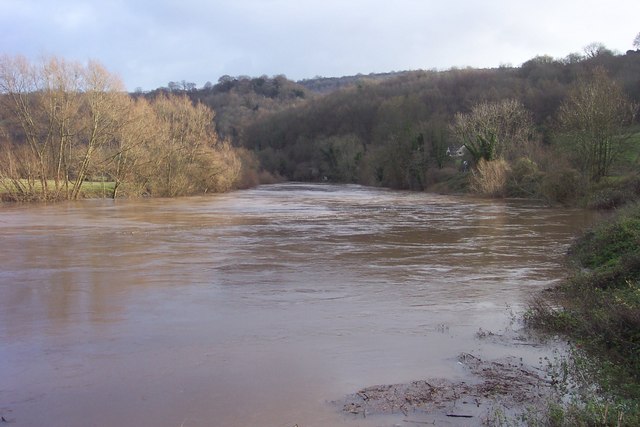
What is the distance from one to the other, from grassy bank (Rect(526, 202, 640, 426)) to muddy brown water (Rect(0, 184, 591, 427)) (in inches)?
22.8

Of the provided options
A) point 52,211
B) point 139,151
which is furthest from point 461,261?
point 139,151

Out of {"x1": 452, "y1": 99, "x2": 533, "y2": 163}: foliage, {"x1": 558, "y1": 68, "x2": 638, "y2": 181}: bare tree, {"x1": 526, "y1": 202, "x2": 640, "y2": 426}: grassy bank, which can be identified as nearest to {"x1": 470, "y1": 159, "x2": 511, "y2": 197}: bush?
{"x1": 452, "y1": 99, "x2": 533, "y2": 163}: foliage

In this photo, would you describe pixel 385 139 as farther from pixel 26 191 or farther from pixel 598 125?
pixel 26 191

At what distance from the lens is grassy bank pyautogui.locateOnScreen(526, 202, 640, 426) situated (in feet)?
14.9

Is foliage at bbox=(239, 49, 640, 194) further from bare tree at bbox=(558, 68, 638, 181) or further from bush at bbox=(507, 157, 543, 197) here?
bare tree at bbox=(558, 68, 638, 181)

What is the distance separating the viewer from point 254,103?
128m

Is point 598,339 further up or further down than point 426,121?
further down

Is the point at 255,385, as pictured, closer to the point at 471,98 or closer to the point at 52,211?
the point at 52,211

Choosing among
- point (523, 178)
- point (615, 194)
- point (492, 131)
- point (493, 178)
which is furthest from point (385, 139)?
point (615, 194)

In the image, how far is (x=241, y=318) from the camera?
842 centimetres

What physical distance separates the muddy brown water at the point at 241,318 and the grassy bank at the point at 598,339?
0.58m

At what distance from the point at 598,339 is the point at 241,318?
477 cm

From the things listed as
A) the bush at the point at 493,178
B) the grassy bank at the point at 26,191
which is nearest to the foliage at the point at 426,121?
the bush at the point at 493,178

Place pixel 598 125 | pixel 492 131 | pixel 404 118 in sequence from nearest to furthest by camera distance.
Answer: pixel 598 125, pixel 492 131, pixel 404 118
